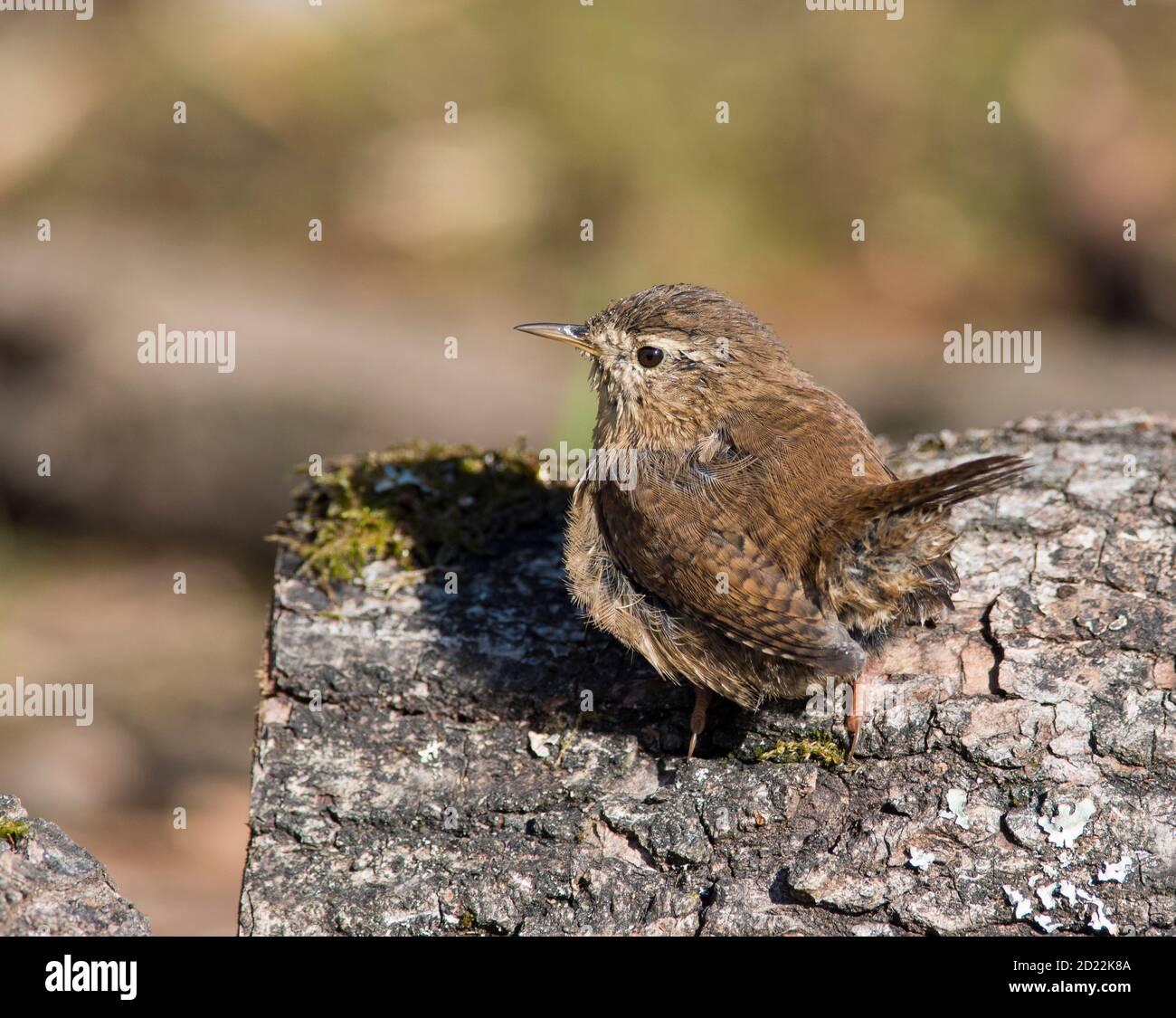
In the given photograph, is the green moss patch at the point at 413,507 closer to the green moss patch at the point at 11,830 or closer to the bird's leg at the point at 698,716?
the bird's leg at the point at 698,716

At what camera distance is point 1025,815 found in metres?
3.33

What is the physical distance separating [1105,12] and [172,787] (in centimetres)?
953

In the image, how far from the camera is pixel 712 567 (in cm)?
354

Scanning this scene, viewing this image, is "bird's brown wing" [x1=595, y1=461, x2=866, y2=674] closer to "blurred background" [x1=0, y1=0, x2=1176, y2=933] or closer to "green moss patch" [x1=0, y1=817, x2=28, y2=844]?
"green moss patch" [x1=0, y1=817, x2=28, y2=844]

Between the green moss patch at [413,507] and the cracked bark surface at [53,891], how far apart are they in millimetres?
1391

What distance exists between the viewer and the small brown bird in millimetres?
3383

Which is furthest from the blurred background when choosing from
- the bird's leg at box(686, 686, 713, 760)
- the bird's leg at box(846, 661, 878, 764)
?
the bird's leg at box(846, 661, 878, 764)

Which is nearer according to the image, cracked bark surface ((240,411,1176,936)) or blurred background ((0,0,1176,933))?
cracked bark surface ((240,411,1176,936))

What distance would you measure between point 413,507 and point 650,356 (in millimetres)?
1141

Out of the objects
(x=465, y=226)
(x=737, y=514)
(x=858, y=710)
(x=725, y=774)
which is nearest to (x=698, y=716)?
(x=725, y=774)

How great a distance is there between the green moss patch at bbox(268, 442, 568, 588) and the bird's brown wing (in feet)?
2.45

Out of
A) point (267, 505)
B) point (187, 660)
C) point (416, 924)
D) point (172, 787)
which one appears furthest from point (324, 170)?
point (416, 924)

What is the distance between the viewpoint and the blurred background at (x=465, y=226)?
804 cm

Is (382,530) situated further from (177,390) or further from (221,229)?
(221,229)
